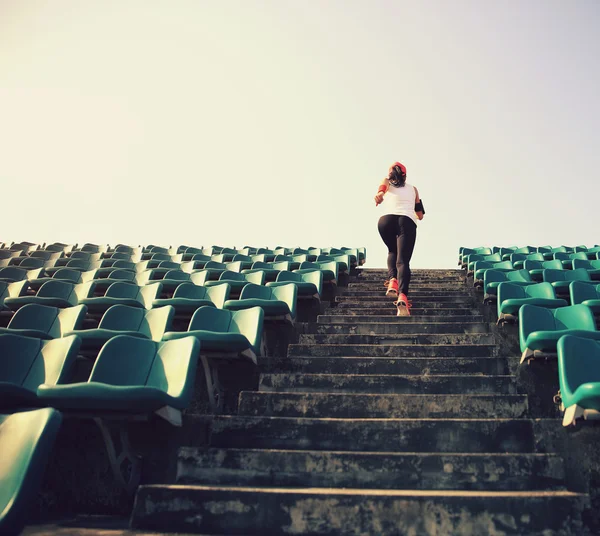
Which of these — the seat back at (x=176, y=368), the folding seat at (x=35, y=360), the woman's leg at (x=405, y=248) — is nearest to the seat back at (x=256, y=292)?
the woman's leg at (x=405, y=248)

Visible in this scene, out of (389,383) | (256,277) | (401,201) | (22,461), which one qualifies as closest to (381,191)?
(401,201)

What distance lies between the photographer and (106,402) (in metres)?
1.96

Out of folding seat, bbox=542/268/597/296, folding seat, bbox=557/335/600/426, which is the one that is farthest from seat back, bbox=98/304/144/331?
folding seat, bbox=542/268/597/296

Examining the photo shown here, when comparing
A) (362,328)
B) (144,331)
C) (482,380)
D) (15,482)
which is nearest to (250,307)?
(144,331)

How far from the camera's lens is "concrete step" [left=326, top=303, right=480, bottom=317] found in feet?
15.2

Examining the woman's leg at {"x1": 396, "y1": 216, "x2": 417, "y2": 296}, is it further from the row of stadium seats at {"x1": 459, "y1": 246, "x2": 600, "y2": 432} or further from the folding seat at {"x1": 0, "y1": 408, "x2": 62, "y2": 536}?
the folding seat at {"x1": 0, "y1": 408, "x2": 62, "y2": 536}

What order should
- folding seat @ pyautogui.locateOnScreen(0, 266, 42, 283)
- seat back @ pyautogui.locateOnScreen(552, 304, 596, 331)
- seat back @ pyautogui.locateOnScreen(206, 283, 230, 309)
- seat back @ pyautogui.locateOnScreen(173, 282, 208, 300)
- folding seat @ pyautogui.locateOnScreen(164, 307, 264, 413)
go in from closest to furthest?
folding seat @ pyautogui.locateOnScreen(164, 307, 264, 413)
seat back @ pyautogui.locateOnScreen(552, 304, 596, 331)
seat back @ pyautogui.locateOnScreen(206, 283, 230, 309)
seat back @ pyautogui.locateOnScreen(173, 282, 208, 300)
folding seat @ pyautogui.locateOnScreen(0, 266, 42, 283)

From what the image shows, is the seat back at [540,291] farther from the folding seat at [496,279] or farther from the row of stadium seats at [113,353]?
the row of stadium seats at [113,353]

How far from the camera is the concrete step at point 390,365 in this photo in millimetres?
3039

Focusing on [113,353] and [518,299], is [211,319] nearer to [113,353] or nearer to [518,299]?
[113,353]

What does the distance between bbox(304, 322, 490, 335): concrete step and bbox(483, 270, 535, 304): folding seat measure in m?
0.44

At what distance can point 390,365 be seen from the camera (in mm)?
3080

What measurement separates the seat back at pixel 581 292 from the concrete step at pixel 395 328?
64 cm

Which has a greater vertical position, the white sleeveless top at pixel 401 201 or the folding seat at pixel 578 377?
the white sleeveless top at pixel 401 201
